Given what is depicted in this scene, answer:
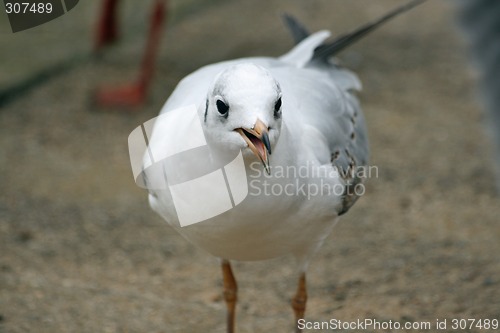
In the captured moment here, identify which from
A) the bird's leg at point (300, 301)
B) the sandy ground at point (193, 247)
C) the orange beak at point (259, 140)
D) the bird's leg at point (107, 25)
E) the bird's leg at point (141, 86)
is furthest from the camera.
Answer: the bird's leg at point (107, 25)

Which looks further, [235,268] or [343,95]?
[235,268]

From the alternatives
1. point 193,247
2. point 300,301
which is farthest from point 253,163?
point 193,247

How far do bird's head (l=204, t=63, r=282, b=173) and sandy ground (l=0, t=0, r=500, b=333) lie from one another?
1.22 meters

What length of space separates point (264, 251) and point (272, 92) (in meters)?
0.59

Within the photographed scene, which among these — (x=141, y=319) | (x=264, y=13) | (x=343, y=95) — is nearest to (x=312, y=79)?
(x=343, y=95)

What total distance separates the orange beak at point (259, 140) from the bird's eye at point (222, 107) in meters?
0.05

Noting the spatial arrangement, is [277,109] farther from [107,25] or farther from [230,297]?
[107,25]

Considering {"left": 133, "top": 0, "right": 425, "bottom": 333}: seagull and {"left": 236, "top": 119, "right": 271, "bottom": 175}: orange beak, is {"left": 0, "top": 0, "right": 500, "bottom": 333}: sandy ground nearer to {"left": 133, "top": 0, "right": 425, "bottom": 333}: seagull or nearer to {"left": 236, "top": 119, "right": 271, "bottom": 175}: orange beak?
{"left": 133, "top": 0, "right": 425, "bottom": 333}: seagull

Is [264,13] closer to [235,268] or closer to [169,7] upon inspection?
[169,7]

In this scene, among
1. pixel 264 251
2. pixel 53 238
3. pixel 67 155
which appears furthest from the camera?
pixel 67 155

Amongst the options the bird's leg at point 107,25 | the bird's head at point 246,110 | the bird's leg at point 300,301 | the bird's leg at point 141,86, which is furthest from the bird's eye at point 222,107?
the bird's leg at point 107,25

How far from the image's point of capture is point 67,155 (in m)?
4.65

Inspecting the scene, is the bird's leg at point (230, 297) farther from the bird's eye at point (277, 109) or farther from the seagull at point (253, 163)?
the bird's eye at point (277, 109)

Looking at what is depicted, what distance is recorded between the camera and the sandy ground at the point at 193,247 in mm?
3178
